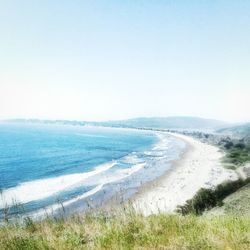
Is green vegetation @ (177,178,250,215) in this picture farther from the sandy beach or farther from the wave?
the wave

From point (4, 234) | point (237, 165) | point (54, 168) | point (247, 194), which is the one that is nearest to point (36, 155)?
point (54, 168)

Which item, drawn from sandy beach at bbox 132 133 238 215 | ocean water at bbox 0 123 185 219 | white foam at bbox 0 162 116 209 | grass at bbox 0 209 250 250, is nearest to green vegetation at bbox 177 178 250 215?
sandy beach at bbox 132 133 238 215

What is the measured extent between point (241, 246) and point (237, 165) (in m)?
55.1

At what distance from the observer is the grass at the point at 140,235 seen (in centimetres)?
537

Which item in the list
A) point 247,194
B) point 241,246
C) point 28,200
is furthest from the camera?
point 28,200

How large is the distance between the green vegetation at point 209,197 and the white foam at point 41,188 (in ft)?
49.2

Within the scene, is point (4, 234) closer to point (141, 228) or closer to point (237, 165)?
point (141, 228)

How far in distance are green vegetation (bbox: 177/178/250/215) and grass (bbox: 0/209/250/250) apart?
2191cm

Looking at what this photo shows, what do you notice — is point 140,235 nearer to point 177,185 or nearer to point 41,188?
point 177,185

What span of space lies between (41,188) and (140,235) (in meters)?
36.4

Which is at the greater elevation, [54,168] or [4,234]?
[4,234]

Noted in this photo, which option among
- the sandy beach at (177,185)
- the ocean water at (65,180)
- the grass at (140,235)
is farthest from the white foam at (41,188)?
the grass at (140,235)

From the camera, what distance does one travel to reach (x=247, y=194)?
26234 millimetres

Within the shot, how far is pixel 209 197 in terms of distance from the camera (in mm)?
33250
